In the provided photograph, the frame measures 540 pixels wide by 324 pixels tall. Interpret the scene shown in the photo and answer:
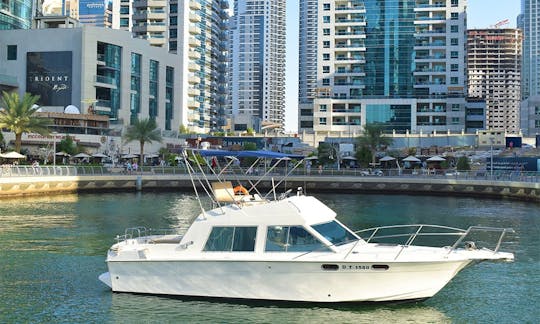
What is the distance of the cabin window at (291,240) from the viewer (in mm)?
20734

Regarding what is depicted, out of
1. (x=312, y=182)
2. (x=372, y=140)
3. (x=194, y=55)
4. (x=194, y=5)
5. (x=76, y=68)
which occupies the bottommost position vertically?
(x=312, y=182)

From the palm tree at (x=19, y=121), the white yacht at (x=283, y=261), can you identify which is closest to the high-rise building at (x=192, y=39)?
the palm tree at (x=19, y=121)

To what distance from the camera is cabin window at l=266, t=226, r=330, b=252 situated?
20.7 meters

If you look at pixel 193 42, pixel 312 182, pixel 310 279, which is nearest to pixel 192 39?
pixel 193 42

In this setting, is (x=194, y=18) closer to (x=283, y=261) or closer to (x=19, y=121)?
(x=19, y=121)

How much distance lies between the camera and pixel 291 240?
822 inches

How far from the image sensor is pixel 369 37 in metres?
146

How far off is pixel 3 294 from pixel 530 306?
716 inches

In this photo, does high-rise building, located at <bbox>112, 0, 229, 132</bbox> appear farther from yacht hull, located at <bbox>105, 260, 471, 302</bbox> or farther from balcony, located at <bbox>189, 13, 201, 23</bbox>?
yacht hull, located at <bbox>105, 260, 471, 302</bbox>

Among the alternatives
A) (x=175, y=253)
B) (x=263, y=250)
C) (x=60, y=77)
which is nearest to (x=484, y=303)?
(x=263, y=250)

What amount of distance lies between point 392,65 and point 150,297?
13026cm

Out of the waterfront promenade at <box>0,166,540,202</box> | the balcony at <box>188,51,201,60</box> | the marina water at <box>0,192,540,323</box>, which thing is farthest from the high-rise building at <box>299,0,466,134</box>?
the marina water at <box>0,192,540,323</box>

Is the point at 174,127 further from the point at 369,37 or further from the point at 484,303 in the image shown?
the point at 484,303

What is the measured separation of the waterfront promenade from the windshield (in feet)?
139
